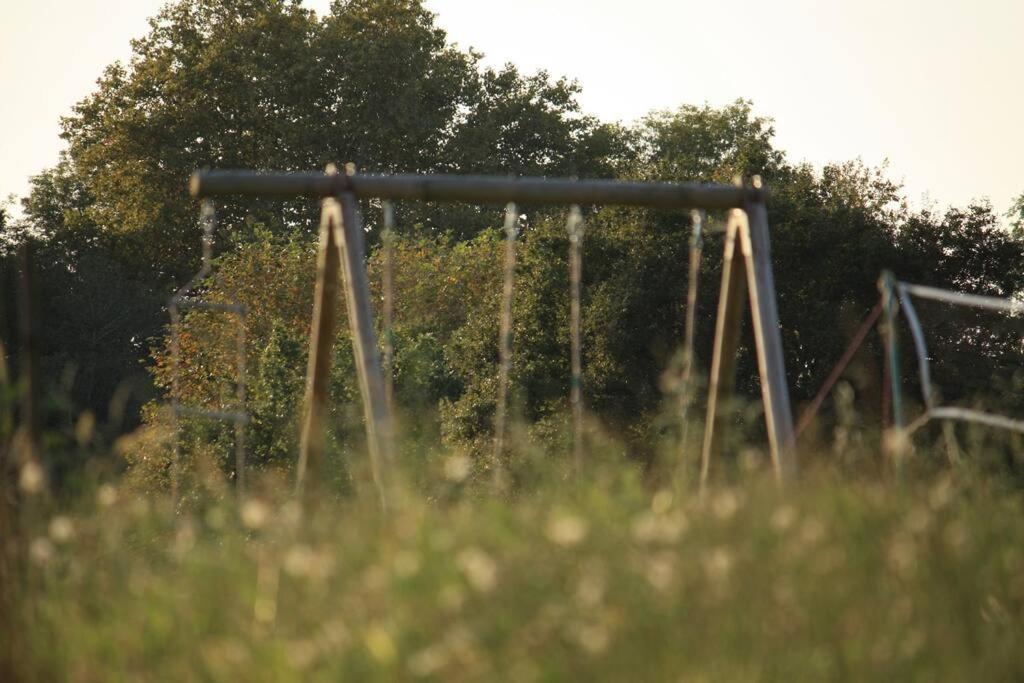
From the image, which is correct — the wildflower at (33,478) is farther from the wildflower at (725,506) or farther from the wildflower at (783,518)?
the wildflower at (783,518)

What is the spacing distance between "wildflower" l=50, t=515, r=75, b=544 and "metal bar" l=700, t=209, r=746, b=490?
3.50m

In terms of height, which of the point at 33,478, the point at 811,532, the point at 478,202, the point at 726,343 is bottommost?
the point at 811,532

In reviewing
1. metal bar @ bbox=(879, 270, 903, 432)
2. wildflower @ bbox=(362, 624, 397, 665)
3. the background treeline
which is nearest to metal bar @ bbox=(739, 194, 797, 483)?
metal bar @ bbox=(879, 270, 903, 432)

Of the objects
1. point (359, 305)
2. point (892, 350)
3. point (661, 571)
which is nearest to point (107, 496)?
point (661, 571)

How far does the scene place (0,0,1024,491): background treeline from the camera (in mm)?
22734

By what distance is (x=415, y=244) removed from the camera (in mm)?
30203

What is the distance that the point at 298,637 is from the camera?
3.98 m

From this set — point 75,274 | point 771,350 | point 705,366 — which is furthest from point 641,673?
point 75,274

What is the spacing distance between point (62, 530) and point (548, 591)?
135 cm

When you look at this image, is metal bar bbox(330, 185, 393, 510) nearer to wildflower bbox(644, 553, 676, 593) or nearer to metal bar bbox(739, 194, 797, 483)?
metal bar bbox(739, 194, 797, 483)

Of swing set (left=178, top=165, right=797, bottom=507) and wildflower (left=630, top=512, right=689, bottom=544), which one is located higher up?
swing set (left=178, top=165, right=797, bottom=507)

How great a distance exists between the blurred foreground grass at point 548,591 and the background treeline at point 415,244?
1538 centimetres

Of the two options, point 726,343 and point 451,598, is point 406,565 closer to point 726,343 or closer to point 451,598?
point 451,598

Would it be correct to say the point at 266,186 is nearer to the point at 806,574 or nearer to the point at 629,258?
the point at 806,574
